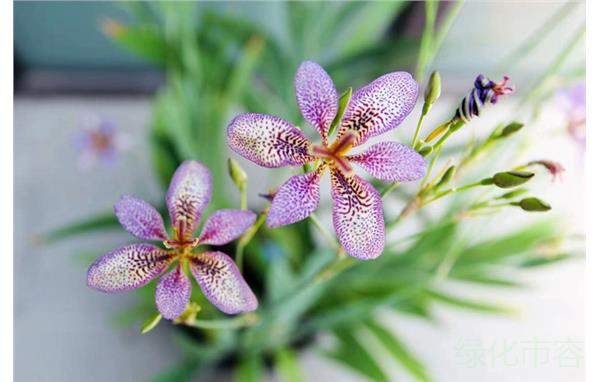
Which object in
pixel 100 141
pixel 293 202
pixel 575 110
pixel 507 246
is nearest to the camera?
pixel 293 202

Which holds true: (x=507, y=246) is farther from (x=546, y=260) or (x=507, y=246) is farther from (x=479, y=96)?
(x=479, y=96)

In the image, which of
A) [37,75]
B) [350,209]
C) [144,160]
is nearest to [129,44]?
[144,160]

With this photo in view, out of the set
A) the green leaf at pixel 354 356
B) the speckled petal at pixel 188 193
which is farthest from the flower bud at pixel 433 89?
the green leaf at pixel 354 356

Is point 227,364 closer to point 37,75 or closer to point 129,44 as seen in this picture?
point 129,44

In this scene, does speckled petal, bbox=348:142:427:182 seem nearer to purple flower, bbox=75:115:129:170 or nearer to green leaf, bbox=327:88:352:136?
green leaf, bbox=327:88:352:136

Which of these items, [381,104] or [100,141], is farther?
[100,141]

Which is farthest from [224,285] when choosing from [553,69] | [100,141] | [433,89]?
[100,141]
